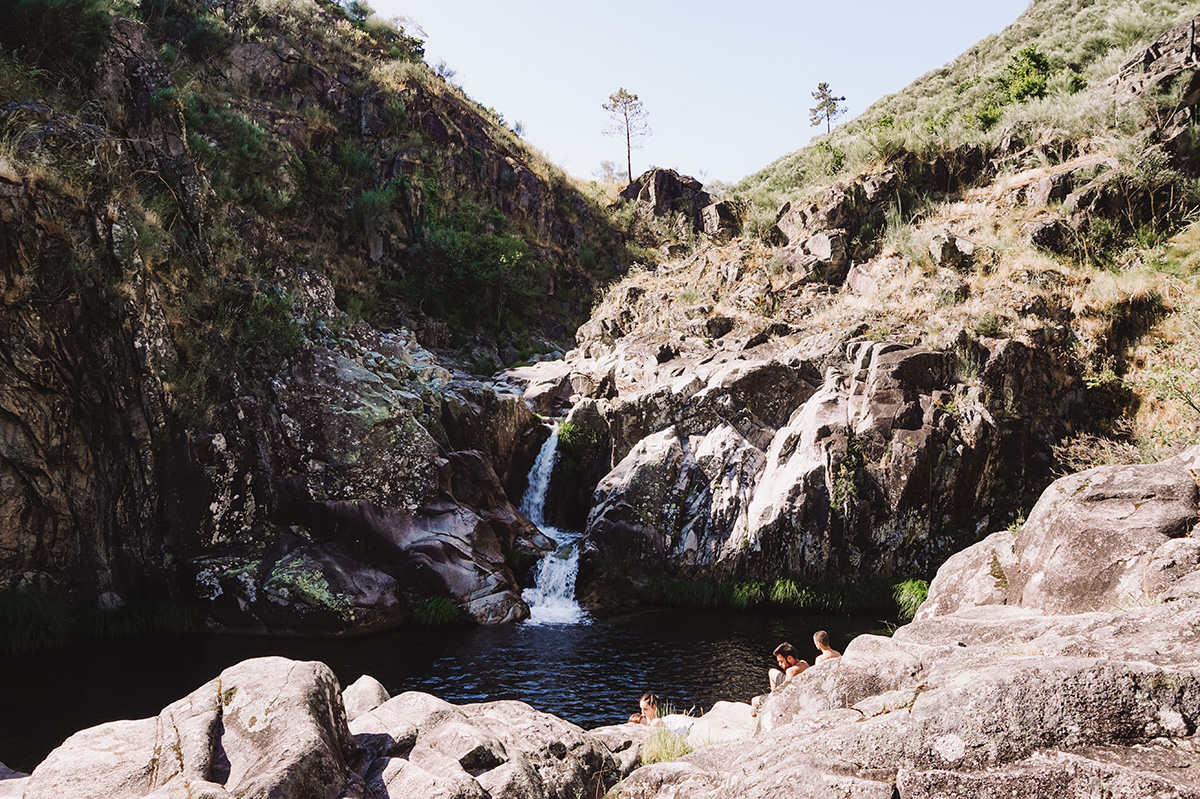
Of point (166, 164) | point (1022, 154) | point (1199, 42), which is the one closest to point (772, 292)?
point (1022, 154)

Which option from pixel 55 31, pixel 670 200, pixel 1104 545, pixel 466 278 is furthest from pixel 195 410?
pixel 670 200

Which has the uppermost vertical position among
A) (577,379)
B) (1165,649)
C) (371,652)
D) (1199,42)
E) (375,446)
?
(1199,42)

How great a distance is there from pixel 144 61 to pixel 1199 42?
32.5m

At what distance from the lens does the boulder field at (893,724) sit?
13.3ft

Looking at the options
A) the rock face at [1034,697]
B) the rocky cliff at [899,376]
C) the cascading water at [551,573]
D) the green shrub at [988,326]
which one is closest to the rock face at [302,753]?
the rock face at [1034,697]

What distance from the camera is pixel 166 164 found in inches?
762

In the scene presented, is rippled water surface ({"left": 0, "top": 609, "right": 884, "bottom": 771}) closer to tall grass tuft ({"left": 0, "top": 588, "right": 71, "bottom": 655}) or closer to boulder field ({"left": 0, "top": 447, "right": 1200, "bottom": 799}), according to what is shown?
tall grass tuft ({"left": 0, "top": 588, "right": 71, "bottom": 655})

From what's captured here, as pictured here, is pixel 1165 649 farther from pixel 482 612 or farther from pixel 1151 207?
pixel 1151 207

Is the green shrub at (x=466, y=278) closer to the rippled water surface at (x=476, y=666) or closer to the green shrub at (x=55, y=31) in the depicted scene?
the green shrub at (x=55, y=31)

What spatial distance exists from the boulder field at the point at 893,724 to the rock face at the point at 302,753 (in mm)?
18

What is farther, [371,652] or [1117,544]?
[371,652]

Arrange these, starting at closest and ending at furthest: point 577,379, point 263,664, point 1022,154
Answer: point 263,664 → point 1022,154 → point 577,379

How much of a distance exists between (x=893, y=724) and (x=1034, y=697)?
88cm

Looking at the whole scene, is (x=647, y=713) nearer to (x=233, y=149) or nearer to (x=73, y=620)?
(x=73, y=620)
